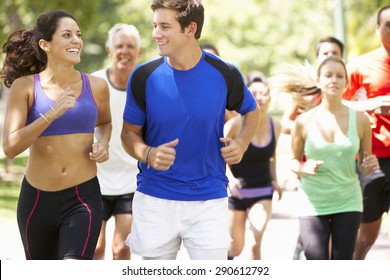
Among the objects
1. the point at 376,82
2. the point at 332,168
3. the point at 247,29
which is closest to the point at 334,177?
the point at 332,168

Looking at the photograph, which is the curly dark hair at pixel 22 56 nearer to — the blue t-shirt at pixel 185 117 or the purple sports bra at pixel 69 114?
the purple sports bra at pixel 69 114

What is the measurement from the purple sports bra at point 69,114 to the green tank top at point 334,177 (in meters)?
2.02

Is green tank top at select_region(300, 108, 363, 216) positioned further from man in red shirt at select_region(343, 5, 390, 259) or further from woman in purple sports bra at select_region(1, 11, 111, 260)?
woman in purple sports bra at select_region(1, 11, 111, 260)

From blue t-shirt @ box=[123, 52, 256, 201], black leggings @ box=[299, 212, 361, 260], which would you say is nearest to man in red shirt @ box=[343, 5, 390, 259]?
black leggings @ box=[299, 212, 361, 260]

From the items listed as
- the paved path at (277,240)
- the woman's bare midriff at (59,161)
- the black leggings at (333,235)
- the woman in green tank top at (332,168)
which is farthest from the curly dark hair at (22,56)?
the paved path at (277,240)

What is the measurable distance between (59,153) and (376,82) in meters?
3.17

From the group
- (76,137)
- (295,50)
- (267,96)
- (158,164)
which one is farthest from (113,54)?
(295,50)

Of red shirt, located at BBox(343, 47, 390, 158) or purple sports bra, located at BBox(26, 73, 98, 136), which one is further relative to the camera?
red shirt, located at BBox(343, 47, 390, 158)

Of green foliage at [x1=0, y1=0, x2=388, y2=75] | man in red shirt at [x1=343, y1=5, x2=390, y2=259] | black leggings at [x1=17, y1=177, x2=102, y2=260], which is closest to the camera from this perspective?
black leggings at [x1=17, y1=177, x2=102, y2=260]

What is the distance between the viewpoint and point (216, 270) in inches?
219

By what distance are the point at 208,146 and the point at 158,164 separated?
0.42m

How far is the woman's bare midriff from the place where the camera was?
6.01 meters

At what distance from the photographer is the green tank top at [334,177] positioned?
24.1 feet

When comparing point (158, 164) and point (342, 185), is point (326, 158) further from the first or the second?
point (158, 164)
